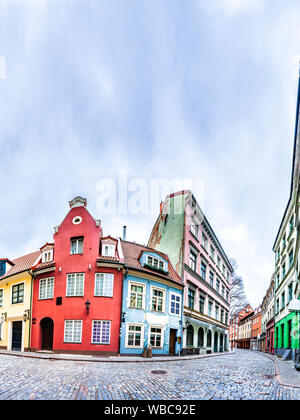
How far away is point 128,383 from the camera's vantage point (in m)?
9.54

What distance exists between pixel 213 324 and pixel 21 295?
21.8 metres

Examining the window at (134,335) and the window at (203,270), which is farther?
the window at (203,270)

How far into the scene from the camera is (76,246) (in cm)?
2206

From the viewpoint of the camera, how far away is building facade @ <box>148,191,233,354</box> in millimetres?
28531

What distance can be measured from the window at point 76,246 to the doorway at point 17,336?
800 cm

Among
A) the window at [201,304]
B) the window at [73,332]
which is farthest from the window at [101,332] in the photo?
the window at [201,304]

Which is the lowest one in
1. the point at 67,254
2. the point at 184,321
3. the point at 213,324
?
the point at 213,324

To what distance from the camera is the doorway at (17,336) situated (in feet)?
78.4

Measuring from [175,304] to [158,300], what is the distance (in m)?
2.57

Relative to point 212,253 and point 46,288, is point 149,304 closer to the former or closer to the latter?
point 46,288

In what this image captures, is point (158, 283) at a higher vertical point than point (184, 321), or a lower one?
higher

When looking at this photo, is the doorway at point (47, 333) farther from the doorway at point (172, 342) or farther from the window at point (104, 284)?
the doorway at point (172, 342)
